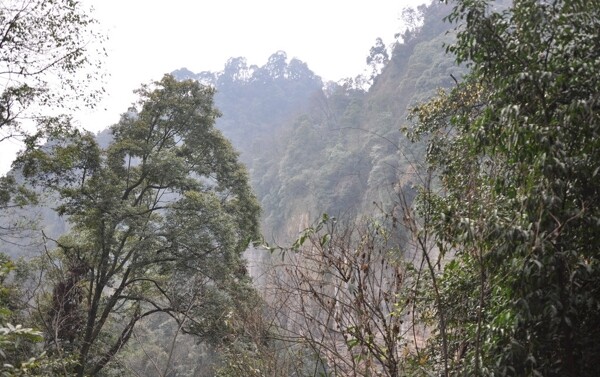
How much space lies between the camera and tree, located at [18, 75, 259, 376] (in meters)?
8.41

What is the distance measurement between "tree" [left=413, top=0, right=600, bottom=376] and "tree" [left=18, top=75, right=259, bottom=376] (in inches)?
217

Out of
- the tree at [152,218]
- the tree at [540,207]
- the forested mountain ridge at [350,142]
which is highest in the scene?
the forested mountain ridge at [350,142]

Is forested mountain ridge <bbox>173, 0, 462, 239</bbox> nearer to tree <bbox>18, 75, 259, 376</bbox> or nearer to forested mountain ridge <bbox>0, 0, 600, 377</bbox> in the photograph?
forested mountain ridge <bbox>0, 0, 600, 377</bbox>

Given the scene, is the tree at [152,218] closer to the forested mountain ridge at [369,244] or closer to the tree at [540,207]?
the forested mountain ridge at [369,244]

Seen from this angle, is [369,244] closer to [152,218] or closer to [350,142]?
[152,218]

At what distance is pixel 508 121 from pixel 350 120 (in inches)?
1390

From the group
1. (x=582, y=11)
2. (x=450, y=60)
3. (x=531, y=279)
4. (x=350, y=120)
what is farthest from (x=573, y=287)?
(x=350, y=120)

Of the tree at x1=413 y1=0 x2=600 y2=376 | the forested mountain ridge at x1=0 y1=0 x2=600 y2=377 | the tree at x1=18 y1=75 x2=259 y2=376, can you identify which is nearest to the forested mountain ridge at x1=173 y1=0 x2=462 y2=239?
the forested mountain ridge at x1=0 y1=0 x2=600 y2=377

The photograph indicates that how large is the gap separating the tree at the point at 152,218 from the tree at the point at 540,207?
550cm

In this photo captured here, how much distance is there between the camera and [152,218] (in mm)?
9492

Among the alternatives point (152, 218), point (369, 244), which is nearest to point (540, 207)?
point (369, 244)

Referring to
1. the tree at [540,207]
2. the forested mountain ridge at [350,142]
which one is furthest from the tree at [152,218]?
the forested mountain ridge at [350,142]

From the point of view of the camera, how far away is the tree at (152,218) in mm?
8406

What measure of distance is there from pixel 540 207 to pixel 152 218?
8271 millimetres
